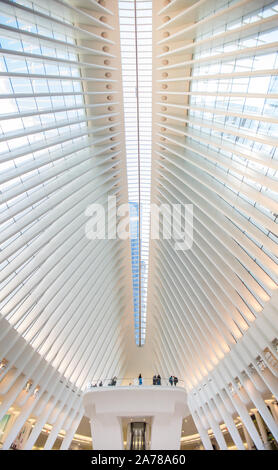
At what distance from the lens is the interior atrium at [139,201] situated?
12.5m

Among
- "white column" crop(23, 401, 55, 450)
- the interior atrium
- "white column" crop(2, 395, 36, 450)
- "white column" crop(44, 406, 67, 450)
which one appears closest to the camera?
the interior atrium

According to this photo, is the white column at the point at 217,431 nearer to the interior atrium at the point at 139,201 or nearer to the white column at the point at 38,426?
the interior atrium at the point at 139,201

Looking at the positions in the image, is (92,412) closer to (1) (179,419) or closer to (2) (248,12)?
(1) (179,419)

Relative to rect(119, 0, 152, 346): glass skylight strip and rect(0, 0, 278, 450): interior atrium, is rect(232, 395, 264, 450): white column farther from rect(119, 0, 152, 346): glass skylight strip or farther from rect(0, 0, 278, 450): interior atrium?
rect(119, 0, 152, 346): glass skylight strip

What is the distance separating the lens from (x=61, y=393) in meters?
24.7

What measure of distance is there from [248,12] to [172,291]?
19.9 meters

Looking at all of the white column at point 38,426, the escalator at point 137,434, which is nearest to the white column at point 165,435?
the escalator at point 137,434

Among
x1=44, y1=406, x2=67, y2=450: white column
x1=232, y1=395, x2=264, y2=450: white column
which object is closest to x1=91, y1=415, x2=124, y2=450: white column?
x1=44, y1=406, x2=67, y2=450: white column

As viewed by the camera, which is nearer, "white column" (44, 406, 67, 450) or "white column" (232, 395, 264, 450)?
"white column" (232, 395, 264, 450)
